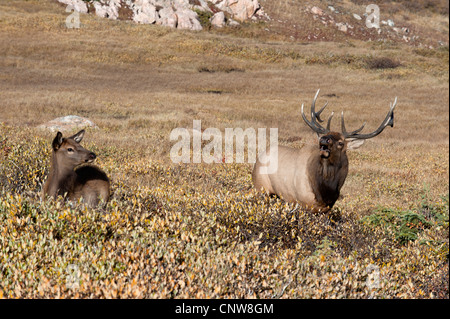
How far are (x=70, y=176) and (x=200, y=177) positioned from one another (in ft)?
17.0

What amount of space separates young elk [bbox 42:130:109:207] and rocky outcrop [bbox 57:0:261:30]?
14.5m

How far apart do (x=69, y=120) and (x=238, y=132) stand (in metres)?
Answer: 7.10

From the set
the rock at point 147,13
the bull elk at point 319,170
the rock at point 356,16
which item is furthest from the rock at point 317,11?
the bull elk at point 319,170

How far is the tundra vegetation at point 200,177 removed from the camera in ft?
16.2

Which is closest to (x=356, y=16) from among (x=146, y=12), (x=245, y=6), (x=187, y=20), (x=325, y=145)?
(x=245, y=6)

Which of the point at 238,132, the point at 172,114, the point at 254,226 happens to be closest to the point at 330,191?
the point at 254,226

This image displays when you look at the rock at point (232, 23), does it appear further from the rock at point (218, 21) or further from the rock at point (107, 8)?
the rock at point (107, 8)

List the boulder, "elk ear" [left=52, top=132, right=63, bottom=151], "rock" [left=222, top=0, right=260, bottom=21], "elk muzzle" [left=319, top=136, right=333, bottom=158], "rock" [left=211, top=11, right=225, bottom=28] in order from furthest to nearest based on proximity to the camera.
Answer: "rock" [left=211, top=11, right=225, bottom=28], the boulder, "rock" [left=222, top=0, right=260, bottom=21], "elk muzzle" [left=319, top=136, right=333, bottom=158], "elk ear" [left=52, top=132, right=63, bottom=151]

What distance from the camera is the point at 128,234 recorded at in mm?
5789

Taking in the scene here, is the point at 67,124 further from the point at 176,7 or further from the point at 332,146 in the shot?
the point at 176,7

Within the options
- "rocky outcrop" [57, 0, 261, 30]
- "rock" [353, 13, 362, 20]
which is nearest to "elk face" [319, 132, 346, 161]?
"rocky outcrop" [57, 0, 261, 30]

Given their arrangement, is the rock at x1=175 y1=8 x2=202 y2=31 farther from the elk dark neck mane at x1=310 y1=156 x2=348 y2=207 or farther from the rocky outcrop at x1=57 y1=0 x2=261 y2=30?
the elk dark neck mane at x1=310 y1=156 x2=348 y2=207

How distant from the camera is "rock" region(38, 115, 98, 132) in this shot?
54.0 feet

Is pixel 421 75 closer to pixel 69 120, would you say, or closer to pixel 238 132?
pixel 238 132
